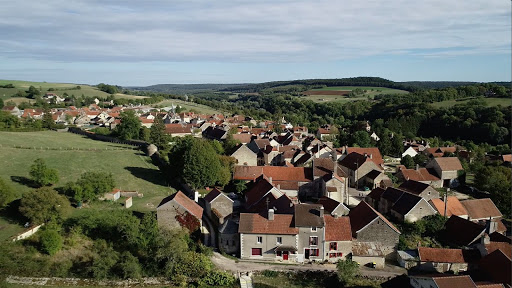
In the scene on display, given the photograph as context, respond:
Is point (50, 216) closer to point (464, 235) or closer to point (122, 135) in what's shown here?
point (464, 235)

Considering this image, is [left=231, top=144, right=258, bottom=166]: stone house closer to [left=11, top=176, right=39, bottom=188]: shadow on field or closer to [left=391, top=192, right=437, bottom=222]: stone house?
[left=391, top=192, right=437, bottom=222]: stone house

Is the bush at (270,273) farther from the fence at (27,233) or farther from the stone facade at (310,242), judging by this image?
the fence at (27,233)

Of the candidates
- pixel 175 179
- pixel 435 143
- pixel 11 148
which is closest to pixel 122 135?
pixel 11 148

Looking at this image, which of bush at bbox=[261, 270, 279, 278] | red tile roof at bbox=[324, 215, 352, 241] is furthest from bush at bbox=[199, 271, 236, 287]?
red tile roof at bbox=[324, 215, 352, 241]

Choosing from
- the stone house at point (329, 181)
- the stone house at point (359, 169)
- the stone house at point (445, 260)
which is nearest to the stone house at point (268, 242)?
the stone house at point (445, 260)

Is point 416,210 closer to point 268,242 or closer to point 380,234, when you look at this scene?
point 380,234
